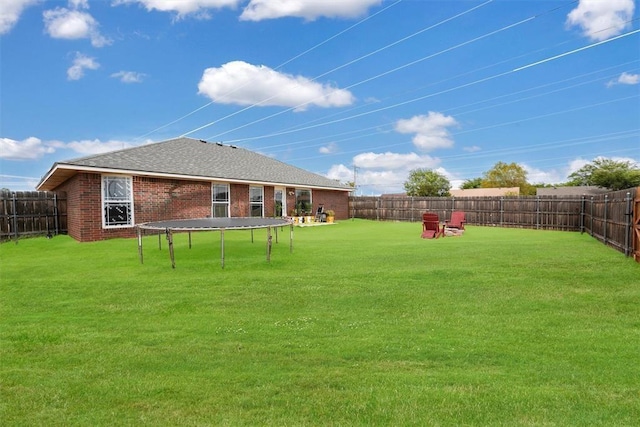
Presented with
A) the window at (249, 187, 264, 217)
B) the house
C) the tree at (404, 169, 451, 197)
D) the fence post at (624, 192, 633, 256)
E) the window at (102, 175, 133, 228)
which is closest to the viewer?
the fence post at (624, 192, 633, 256)

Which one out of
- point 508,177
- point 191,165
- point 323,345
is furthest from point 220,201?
point 508,177

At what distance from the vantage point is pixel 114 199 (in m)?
13.5

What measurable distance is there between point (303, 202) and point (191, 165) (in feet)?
25.6

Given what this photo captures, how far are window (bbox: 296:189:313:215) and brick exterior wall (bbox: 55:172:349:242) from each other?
2910 mm

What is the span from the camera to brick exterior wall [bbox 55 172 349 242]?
12.6m

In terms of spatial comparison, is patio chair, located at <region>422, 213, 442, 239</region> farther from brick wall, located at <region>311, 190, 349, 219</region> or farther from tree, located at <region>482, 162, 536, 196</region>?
tree, located at <region>482, 162, 536, 196</region>

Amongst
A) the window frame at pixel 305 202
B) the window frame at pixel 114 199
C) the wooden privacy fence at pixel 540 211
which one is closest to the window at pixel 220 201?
the window frame at pixel 114 199

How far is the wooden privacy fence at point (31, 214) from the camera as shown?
1312cm

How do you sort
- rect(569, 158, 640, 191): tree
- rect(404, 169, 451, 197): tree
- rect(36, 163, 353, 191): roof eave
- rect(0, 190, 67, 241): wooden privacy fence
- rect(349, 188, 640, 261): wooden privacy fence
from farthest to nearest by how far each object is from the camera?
rect(404, 169, 451, 197): tree < rect(569, 158, 640, 191): tree < rect(0, 190, 67, 241): wooden privacy fence < rect(36, 163, 353, 191): roof eave < rect(349, 188, 640, 261): wooden privacy fence

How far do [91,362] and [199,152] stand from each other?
58.5 feet

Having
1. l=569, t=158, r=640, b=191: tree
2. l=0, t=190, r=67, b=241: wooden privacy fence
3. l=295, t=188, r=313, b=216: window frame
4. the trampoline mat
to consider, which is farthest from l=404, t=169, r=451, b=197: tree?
the trampoline mat

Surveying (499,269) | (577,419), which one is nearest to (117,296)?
(577,419)

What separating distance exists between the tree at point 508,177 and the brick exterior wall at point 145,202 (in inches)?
2027

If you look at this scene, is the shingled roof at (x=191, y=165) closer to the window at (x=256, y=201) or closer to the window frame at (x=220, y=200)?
the window frame at (x=220, y=200)
